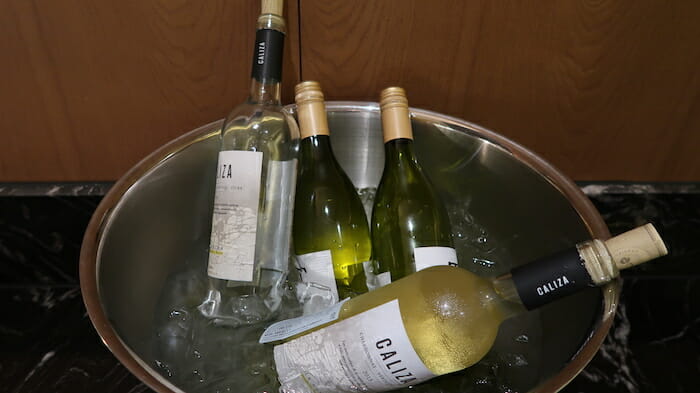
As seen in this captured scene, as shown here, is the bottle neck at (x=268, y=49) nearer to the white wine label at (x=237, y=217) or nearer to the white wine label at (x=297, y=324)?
the white wine label at (x=237, y=217)

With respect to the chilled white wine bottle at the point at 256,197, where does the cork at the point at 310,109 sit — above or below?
above

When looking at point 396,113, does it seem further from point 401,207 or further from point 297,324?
point 297,324

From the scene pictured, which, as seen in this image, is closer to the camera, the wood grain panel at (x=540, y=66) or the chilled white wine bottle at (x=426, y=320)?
the chilled white wine bottle at (x=426, y=320)

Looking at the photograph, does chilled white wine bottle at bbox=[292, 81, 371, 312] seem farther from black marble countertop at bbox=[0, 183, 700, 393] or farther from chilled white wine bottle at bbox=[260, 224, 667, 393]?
black marble countertop at bbox=[0, 183, 700, 393]

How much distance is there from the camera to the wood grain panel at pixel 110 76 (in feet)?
2.42

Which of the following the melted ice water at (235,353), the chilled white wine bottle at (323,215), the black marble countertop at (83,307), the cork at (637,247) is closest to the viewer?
the cork at (637,247)

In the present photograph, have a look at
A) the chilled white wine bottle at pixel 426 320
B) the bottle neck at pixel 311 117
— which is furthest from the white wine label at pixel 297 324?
the bottle neck at pixel 311 117

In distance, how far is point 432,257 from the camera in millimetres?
595

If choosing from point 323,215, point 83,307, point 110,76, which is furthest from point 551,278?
point 83,307

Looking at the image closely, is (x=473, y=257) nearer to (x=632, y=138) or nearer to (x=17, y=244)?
(x=632, y=138)

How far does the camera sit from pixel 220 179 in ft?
1.98

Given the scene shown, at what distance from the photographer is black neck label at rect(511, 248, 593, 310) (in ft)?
1.38

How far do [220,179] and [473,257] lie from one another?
415mm

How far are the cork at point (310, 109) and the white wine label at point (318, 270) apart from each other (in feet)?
0.61
